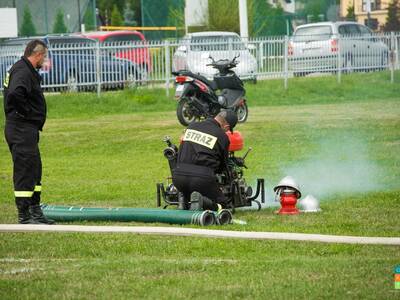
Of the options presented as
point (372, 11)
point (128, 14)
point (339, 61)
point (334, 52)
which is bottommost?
point (339, 61)

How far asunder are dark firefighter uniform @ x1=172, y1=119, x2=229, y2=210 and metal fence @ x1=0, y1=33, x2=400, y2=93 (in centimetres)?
1502

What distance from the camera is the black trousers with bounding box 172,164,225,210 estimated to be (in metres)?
11.5

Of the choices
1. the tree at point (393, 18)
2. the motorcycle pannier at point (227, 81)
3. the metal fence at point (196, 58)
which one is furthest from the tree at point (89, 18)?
the motorcycle pannier at point (227, 81)

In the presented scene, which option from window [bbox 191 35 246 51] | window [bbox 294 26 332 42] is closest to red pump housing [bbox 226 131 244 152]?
window [bbox 191 35 246 51]

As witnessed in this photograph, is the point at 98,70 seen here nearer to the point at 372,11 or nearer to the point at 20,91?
the point at 20,91

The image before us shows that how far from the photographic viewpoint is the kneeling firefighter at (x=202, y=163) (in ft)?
37.8

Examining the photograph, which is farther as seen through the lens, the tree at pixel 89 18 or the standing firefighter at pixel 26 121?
the tree at pixel 89 18

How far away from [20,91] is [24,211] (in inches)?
50.6

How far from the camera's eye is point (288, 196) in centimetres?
1211

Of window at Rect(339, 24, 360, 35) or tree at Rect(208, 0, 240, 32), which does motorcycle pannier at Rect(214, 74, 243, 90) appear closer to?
window at Rect(339, 24, 360, 35)


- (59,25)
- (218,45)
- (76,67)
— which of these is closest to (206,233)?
(76,67)

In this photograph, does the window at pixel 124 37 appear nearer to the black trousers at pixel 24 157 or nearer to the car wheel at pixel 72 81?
the car wheel at pixel 72 81

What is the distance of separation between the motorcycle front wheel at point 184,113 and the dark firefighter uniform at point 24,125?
1002 cm

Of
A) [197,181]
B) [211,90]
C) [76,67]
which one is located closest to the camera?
[197,181]
